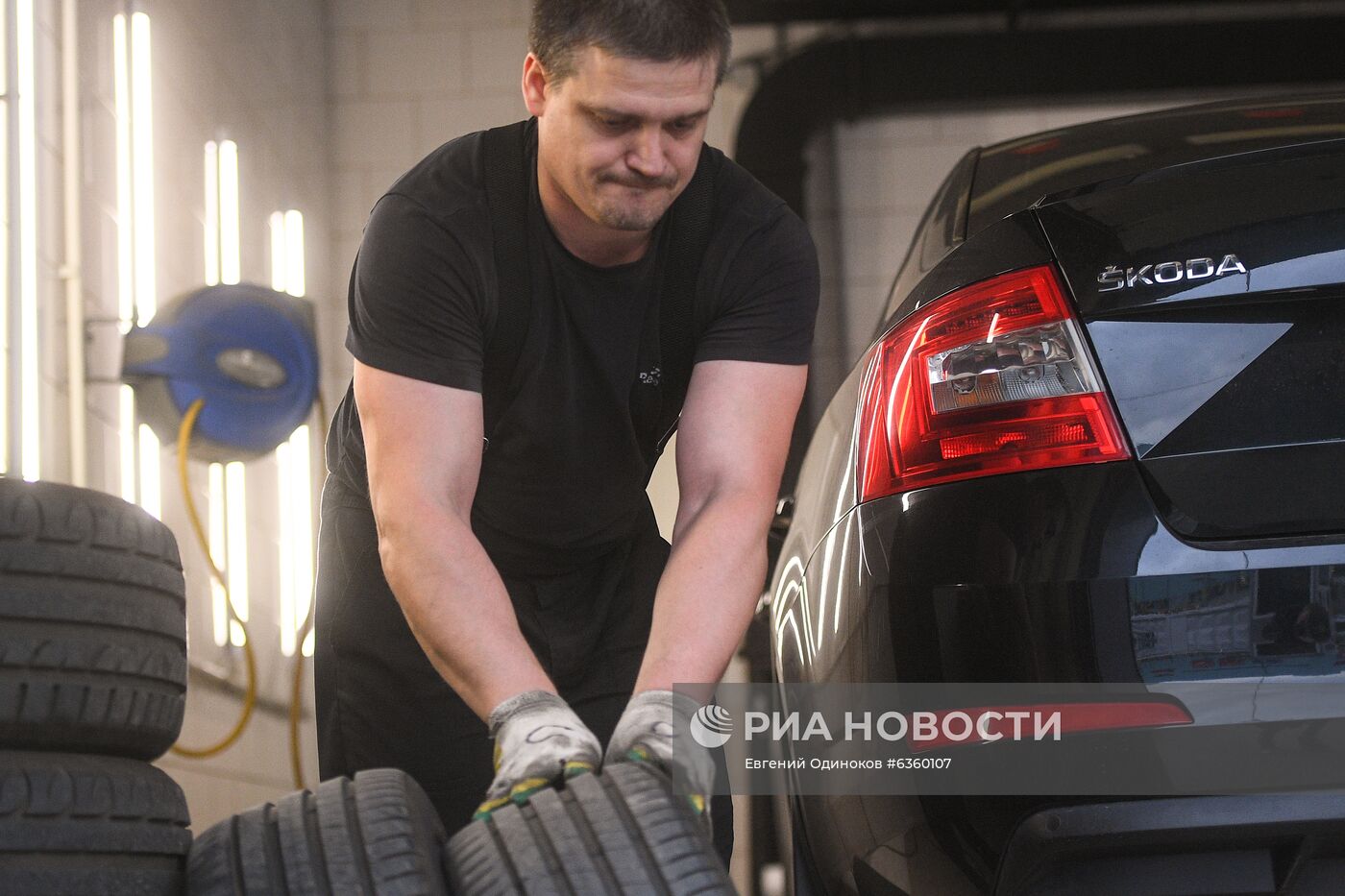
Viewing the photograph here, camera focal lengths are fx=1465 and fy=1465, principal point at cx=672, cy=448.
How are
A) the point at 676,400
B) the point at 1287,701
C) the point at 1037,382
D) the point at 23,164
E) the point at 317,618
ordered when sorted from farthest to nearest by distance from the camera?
1. the point at 23,164
2. the point at 317,618
3. the point at 676,400
4. the point at 1037,382
5. the point at 1287,701

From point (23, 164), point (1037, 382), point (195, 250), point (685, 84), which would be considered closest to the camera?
point (1037, 382)

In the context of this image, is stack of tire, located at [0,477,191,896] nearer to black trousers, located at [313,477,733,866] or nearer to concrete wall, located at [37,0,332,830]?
black trousers, located at [313,477,733,866]

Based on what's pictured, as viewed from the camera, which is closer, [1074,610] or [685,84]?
[1074,610]

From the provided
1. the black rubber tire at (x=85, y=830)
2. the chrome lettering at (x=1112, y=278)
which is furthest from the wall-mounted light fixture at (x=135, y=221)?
the chrome lettering at (x=1112, y=278)

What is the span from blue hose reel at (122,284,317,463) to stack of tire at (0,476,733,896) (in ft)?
5.45

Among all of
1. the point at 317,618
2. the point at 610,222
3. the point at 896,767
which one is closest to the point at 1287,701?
the point at 896,767

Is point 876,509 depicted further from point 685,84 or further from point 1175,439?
point 685,84

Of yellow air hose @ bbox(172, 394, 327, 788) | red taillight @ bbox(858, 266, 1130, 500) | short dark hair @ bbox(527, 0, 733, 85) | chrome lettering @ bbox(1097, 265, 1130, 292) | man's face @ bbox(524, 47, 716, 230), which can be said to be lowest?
yellow air hose @ bbox(172, 394, 327, 788)

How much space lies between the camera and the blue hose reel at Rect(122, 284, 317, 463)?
9.92ft

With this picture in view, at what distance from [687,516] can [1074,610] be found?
1.72 feet

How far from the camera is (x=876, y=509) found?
1.42m

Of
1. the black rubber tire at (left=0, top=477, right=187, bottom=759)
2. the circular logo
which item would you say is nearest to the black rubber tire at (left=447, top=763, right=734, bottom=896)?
the circular logo

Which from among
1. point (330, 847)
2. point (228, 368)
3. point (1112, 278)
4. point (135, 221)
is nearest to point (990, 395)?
point (1112, 278)

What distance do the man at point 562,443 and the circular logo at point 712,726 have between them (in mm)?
25
